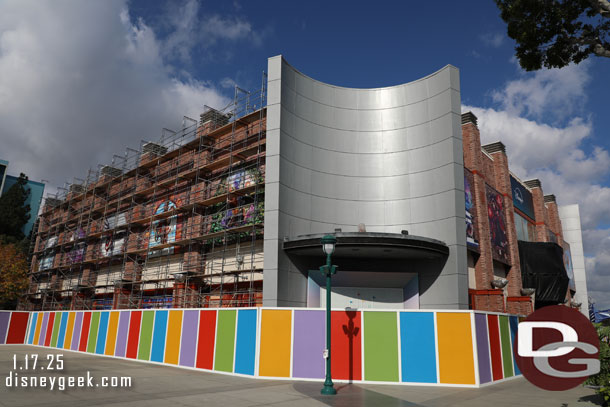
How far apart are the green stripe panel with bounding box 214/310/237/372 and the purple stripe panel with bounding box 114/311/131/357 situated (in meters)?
6.94

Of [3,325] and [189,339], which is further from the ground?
[189,339]

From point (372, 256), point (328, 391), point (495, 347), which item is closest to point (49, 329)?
point (372, 256)

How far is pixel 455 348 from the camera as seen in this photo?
14.1 meters

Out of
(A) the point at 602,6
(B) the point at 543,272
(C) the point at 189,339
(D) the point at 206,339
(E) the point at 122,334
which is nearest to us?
(A) the point at 602,6

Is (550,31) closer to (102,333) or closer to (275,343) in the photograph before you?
(275,343)

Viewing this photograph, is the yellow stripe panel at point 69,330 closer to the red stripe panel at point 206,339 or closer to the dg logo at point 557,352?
the red stripe panel at point 206,339

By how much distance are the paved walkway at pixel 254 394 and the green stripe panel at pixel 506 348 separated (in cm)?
94

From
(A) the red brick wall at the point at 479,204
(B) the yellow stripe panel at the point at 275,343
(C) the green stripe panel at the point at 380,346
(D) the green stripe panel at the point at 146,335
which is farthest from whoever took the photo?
(A) the red brick wall at the point at 479,204

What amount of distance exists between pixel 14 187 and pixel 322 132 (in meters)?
44.6

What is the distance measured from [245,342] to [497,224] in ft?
65.8

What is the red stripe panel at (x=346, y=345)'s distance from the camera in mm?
14297

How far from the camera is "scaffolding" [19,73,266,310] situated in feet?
76.1

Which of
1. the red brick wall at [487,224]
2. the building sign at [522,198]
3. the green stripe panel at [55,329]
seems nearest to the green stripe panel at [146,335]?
the green stripe panel at [55,329]

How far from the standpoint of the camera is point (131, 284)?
1134 inches
